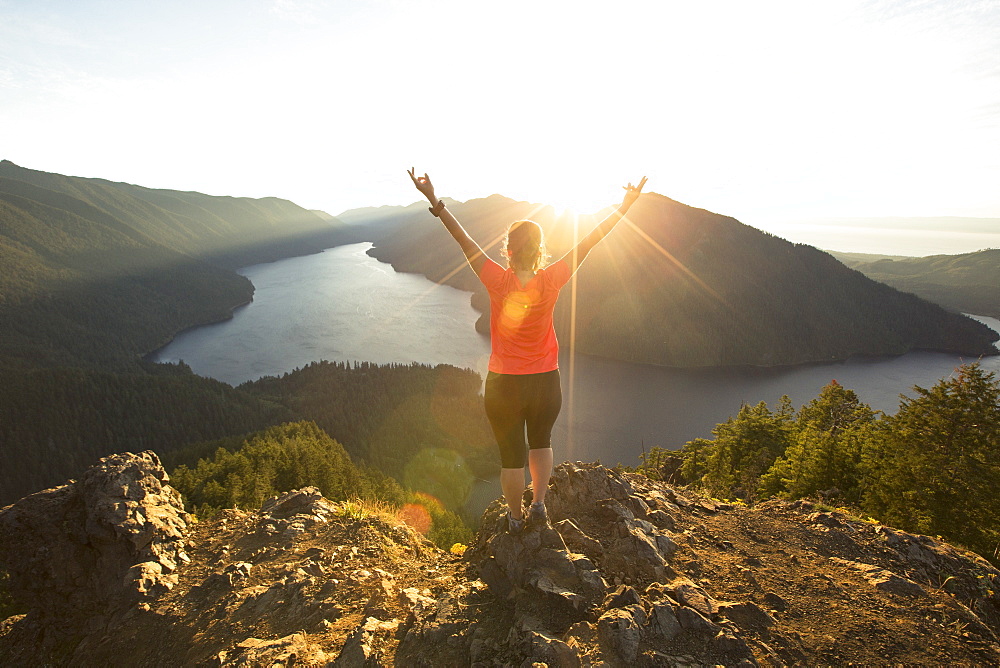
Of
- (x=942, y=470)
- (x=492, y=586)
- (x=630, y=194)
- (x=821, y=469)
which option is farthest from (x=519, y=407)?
(x=821, y=469)

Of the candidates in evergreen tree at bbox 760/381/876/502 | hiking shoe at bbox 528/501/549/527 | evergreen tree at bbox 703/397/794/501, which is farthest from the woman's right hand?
evergreen tree at bbox 703/397/794/501

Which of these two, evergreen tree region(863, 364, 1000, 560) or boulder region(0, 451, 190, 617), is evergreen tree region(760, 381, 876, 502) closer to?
evergreen tree region(863, 364, 1000, 560)

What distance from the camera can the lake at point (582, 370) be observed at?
304 feet

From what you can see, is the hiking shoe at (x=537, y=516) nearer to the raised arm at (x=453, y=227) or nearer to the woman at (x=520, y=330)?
the woman at (x=520, y=330)

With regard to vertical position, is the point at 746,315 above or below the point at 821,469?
below

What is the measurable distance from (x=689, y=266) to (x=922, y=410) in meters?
199

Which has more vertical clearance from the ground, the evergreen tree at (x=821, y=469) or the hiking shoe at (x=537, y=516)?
the hiking shoe at (x=537, y=516)

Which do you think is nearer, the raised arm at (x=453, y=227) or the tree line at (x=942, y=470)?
the raised arm at (x=453, y=227)

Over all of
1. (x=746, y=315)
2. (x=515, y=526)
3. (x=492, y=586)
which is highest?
(x=515, y=526)

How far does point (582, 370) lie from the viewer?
13862 cm

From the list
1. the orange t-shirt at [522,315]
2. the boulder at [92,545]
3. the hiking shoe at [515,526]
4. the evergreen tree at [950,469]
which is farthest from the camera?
the evergreen tree at [950,469]

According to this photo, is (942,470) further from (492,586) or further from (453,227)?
(453,227)

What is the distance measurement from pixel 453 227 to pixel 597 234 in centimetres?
171

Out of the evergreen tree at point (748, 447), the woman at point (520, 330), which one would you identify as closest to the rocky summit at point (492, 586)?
the woman at point (520, 330)
